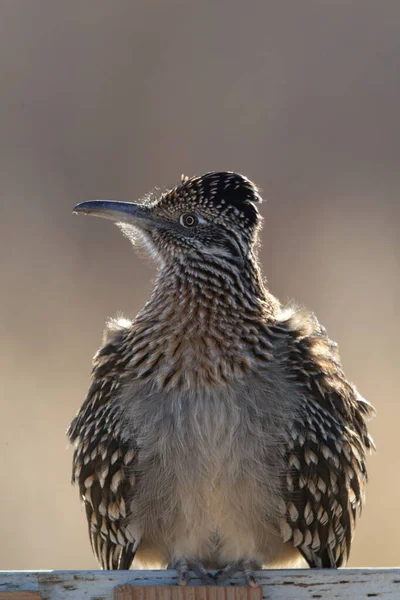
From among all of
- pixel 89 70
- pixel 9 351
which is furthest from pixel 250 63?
pixel 9 351

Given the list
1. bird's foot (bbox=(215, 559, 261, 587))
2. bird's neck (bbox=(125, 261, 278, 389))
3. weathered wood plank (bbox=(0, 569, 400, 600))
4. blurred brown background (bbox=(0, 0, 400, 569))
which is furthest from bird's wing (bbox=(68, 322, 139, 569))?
blurred brown background (bbox=(0, 0, 400, 569))

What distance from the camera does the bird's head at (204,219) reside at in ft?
14.3

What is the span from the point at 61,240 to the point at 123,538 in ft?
12.8

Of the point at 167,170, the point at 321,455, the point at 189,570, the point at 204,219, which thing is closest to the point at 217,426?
the point at 321,455

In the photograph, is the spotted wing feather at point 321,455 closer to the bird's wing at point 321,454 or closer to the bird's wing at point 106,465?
the bird's wing at point 321,454

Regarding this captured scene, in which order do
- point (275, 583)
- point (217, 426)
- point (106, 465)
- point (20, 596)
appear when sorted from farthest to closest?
1. point (106, 465)
2. point (217, 426)
3. point (275, 583)
4. point (20, 596)

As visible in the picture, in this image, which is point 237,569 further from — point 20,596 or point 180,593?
point 20,596

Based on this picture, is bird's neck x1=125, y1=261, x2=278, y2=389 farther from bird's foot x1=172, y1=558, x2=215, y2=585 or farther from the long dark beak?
bird's foot x1=172, y1=558, x2=215, y2=585

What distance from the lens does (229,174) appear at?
14.4ft

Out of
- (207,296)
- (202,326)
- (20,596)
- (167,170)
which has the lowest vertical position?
(20,596)

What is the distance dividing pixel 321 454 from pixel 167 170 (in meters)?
4.06

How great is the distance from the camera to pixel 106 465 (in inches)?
161

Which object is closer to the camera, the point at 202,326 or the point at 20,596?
the point at 20,596

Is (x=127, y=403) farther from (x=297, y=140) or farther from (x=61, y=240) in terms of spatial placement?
(x=297, y=140)
